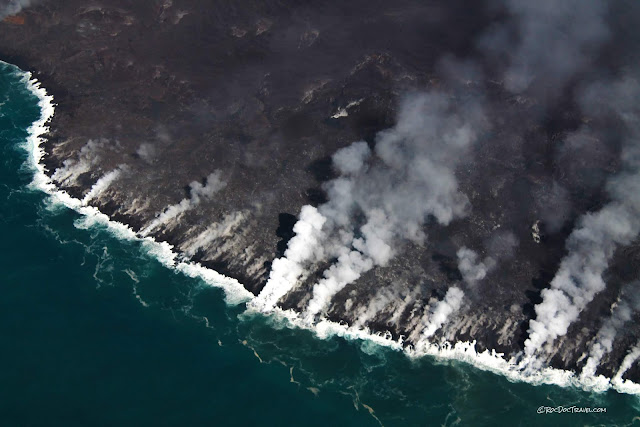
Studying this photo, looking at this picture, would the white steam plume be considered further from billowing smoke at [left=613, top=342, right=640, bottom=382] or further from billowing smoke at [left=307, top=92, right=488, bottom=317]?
billowing smoke at [left=613, top=342, right=640, bottom=382]

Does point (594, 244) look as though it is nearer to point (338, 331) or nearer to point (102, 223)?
point (338, 331)

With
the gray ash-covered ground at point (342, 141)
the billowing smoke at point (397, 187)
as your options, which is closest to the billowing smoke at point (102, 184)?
the gray ash-covered ground at point (342, 141)

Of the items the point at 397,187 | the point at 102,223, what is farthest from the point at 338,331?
the point at 102,223

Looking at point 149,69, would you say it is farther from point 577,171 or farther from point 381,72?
point 577,171

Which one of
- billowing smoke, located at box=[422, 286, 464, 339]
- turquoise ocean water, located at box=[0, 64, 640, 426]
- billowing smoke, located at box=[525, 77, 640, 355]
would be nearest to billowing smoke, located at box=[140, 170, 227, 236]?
turquoise ocean water, located at box=[0, 64, 640, 426]

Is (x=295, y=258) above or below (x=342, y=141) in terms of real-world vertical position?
below

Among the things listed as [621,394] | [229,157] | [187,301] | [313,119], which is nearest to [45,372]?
[187,301]
